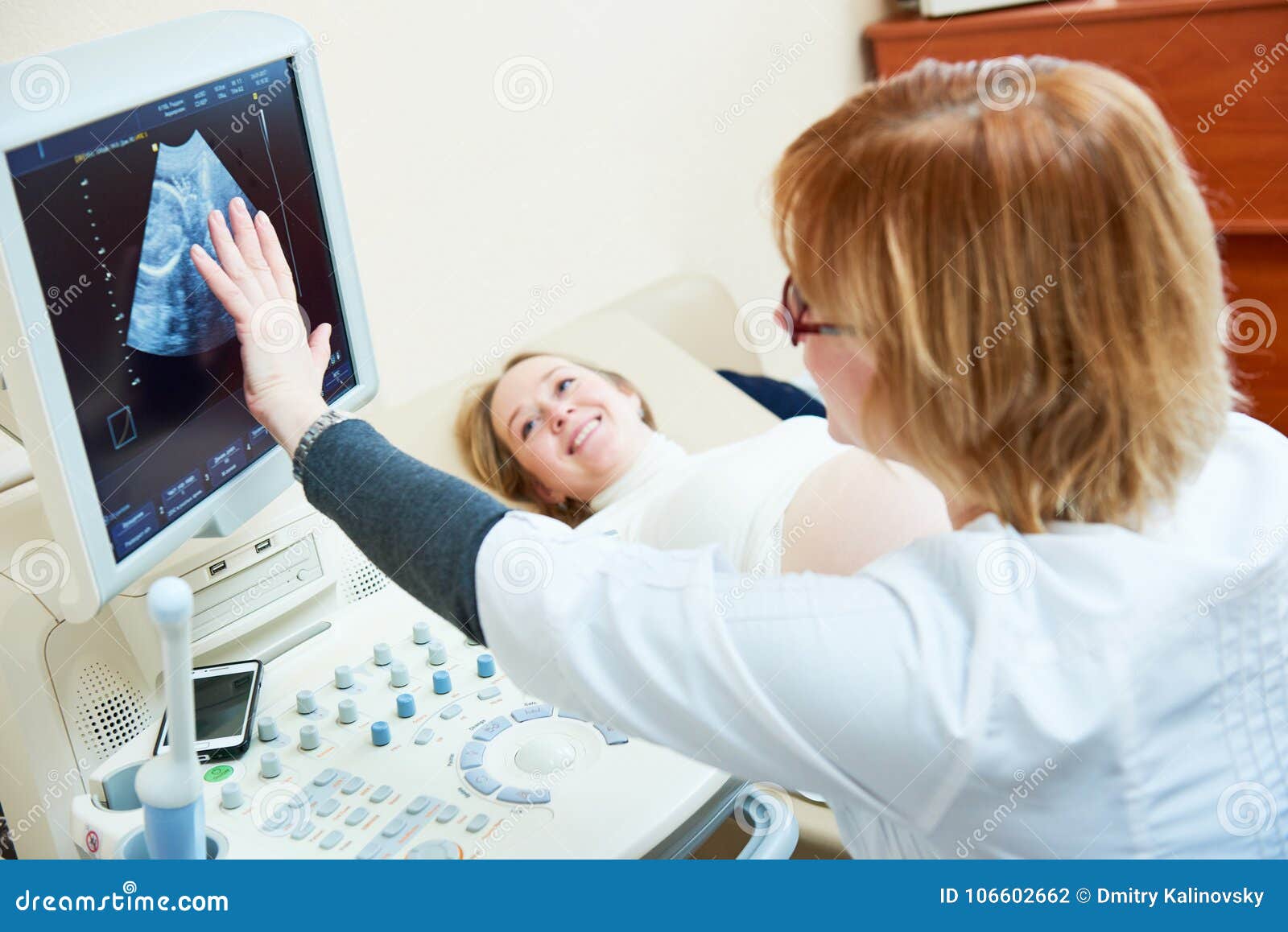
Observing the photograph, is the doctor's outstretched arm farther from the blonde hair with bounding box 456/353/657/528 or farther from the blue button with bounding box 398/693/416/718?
the blonde hair with bounding box 456/353/657/528

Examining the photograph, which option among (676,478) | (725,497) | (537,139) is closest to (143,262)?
(725,497)

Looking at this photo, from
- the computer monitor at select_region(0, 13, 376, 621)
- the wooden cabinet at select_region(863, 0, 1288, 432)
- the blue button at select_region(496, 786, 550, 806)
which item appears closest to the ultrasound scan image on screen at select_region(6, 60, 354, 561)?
the computer monitor at select_region(0, 13, 376, 621)

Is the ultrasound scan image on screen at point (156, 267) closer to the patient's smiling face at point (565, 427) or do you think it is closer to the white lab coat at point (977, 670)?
the white lab coat at point (977, 670)

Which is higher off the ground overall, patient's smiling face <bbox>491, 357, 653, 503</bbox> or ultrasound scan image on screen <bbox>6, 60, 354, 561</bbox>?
ultrasound scan image on screen <bbox>6, 60, 354, 561</bbox>

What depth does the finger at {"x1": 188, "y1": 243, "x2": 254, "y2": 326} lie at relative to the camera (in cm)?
101

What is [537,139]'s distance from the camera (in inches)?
78.3

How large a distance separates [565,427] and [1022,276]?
1.09 meters

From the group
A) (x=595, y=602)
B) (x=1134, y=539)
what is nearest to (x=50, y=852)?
(x=595, y=602)

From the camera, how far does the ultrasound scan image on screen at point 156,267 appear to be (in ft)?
2.81

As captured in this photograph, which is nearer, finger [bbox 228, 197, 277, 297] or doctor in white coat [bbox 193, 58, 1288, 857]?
doctor in white coat [bbox 193, 58, 1288, 857]

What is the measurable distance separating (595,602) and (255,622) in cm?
55

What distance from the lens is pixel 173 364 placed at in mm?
993

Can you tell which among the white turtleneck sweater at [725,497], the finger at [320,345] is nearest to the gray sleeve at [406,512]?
the finger at [320,345]

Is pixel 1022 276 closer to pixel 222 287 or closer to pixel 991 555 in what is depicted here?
pixel 991 555
